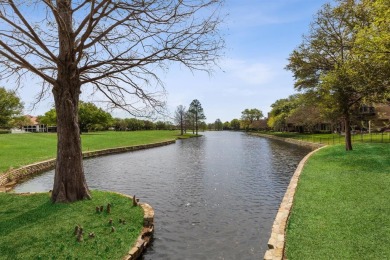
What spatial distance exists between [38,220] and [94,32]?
7981 millimetres

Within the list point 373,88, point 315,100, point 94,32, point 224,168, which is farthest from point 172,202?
point 315,100

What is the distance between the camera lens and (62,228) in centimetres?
916

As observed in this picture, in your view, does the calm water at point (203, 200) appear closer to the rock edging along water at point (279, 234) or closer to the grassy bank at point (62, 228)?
the rock edging along water at point (279, 234)

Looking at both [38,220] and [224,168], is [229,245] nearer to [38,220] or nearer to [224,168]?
[38,220]

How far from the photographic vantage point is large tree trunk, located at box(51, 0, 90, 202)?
39.0 ft

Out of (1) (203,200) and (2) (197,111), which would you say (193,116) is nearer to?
(2) (197,111)

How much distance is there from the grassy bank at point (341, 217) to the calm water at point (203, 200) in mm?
1528

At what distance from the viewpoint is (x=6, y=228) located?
30.3 ft


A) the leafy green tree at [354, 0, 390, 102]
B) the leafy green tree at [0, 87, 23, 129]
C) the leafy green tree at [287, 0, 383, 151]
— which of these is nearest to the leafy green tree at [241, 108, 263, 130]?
the leafy green tree at [0, 87, 23, 129]

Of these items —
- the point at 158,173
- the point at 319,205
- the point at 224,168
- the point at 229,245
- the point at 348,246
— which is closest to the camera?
the point at 348,246

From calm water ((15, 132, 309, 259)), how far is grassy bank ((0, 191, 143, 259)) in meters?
1.15

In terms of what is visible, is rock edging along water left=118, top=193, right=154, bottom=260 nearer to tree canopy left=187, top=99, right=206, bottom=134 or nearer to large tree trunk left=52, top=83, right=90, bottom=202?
large tree trunk left=52, top=83, right=90, bottom=202

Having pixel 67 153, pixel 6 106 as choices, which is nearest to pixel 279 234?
pixel 67 153

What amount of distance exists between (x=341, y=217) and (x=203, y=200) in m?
7.59
